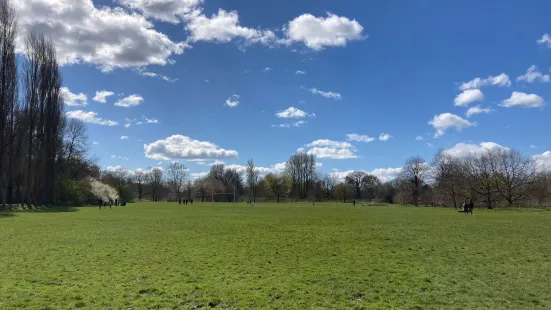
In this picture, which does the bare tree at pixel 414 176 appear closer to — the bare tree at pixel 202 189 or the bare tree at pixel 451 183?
the bare tree at pixel 451 183

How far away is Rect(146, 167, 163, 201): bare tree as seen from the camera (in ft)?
463

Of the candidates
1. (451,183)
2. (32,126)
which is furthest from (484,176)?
(32,126)

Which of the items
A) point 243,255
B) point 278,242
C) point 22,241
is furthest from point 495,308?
point 22,241

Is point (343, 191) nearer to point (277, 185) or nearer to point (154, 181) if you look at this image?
point (277, 185)

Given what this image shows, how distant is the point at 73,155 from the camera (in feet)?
259

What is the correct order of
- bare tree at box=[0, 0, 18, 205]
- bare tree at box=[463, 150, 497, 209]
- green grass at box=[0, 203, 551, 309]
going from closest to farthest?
green grass at box=[0, 203, 551, 309]
bare tree at box=[0, 0, 18, 205]
bare tree at box=[463, 150, 497, 209]

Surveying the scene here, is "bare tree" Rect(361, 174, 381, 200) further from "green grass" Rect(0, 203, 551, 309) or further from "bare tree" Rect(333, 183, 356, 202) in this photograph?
"green grass" Rect(0, 203, 551, 309)

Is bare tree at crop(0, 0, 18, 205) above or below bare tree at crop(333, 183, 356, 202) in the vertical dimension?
above

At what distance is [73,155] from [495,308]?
84.8 m

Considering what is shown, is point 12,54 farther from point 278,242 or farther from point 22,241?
point 278,242

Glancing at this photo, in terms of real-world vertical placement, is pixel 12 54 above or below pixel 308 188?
above

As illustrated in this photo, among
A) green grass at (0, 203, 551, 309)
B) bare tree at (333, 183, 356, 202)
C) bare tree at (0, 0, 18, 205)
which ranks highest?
bare tree at (0, 0, 18, 205)

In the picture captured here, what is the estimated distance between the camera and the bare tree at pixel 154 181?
463ft

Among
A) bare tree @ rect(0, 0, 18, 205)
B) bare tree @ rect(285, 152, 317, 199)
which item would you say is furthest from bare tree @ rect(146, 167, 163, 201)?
bare tree @ rect(0, 0, 18, 205)
